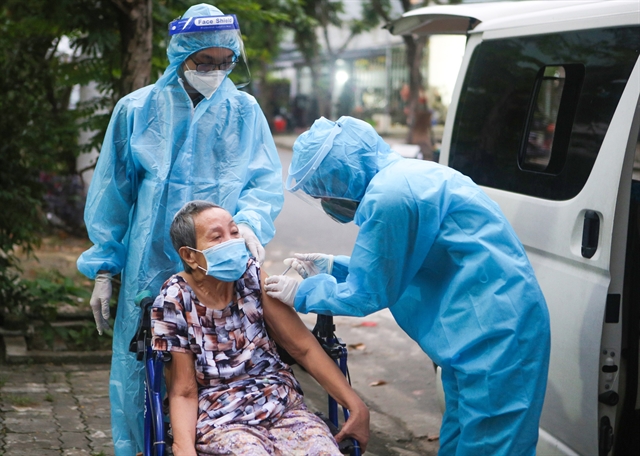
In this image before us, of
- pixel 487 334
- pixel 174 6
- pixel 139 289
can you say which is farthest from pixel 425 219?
pixel 174 6

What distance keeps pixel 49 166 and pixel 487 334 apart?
4.32 m

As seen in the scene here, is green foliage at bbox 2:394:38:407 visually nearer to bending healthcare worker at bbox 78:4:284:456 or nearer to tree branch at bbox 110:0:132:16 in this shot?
bending healthcare worker at bbox 78:4:284:456

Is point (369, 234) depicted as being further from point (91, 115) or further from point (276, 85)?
point (276, 85)

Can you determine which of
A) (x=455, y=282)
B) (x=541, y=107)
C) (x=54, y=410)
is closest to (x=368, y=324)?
(x=54, y=410)

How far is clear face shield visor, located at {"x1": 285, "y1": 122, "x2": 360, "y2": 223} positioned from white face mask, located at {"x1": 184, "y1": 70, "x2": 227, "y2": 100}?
0.55 meters

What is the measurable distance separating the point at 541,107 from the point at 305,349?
1651 mm

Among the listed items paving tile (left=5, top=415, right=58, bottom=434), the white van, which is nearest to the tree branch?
the white van

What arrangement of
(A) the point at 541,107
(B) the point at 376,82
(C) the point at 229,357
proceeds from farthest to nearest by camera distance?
(B) the point at 376,82 → (A) the point at 541,107 → (C) the point at 229,357

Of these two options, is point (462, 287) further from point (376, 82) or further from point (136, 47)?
point (376, 82)

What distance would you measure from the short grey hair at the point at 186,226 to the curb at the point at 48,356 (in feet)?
9.43

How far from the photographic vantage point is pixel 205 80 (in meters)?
3.13

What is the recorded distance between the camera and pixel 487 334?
2.54m

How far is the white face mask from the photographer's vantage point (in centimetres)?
312

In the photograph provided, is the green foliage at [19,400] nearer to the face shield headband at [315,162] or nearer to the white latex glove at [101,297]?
the white latex glove at [101,297]
